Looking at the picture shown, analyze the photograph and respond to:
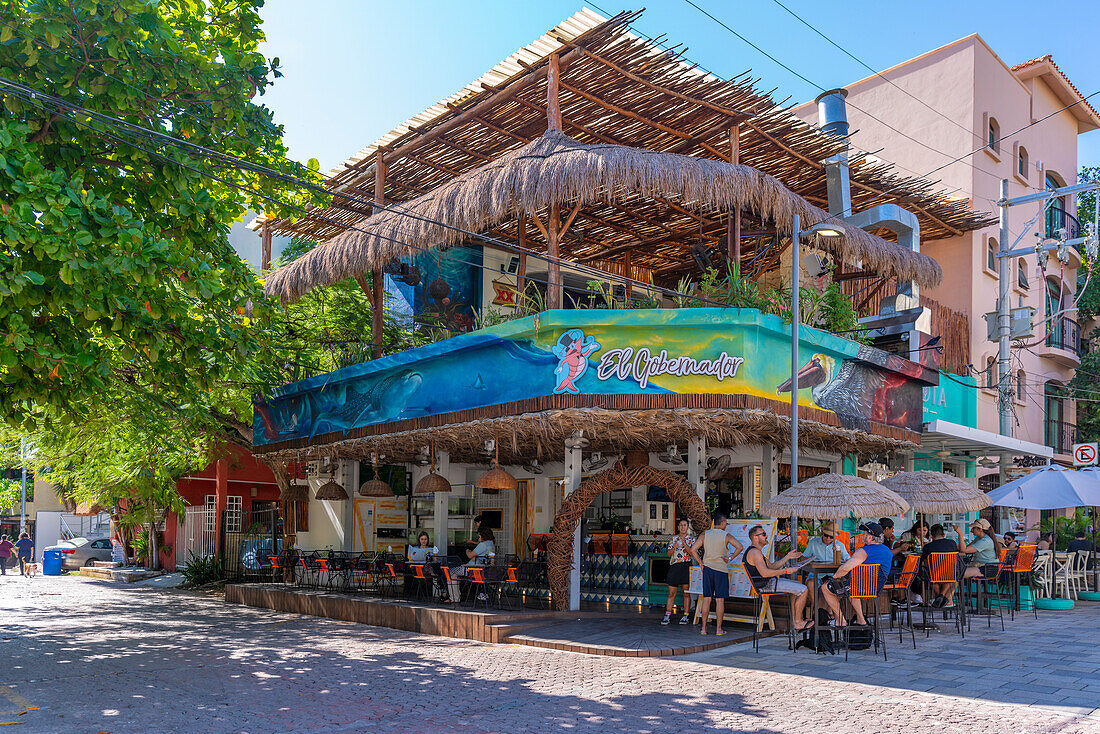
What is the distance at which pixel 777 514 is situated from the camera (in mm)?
11641

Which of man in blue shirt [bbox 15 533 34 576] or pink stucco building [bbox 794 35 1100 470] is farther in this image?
man in blue shirt [bbox 15 533 34 576]

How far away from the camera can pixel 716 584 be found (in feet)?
39.9

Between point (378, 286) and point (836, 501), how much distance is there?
420 inches

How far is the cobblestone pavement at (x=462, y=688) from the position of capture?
294 inches

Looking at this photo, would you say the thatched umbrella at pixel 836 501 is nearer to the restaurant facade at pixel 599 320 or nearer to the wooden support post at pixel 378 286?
the restaurant facade at pixel 599 320

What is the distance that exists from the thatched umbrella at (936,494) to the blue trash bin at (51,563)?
27.7 m

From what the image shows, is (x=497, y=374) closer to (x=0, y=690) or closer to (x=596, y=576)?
(x=596, y=576)

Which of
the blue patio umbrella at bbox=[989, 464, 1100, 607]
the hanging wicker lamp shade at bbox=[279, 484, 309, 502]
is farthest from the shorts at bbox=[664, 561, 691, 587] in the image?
the hanging wicker lamp shade at bbox=[279, 484, 309, 502]

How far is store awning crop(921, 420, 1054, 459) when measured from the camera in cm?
1822

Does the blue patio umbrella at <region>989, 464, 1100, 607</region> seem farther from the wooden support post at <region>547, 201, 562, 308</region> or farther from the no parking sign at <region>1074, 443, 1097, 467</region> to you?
the wooden support post at <region>547, 201, 562, 308</region>

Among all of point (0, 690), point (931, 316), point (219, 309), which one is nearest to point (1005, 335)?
point (931, 316)

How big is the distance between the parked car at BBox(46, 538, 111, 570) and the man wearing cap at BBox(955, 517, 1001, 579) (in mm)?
28227

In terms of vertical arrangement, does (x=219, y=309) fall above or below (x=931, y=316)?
below

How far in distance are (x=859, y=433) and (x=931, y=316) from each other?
5.73 meters
